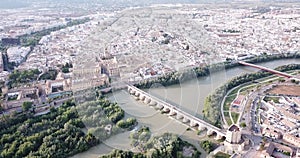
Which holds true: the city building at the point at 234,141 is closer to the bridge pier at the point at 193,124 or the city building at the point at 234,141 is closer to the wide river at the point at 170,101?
the wide river at the point at 170,101

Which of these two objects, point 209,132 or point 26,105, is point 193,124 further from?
point 26,105

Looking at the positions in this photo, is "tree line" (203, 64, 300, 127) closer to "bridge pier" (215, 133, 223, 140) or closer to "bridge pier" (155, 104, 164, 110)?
"bridge pier" (215, 133, 223, 140)

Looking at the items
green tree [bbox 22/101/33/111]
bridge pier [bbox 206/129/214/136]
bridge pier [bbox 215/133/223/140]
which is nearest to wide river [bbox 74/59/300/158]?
bridge pier [bbox 206/129/214/136]

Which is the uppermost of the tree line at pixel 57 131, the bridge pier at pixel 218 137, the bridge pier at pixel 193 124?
the tree line at pixel 57 131

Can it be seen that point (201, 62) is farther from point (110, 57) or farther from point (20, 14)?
point (20, 14)

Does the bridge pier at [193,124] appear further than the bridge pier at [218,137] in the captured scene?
Yes

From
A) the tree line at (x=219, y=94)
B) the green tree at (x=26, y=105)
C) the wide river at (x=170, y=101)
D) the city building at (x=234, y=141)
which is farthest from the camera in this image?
the green tree at (x=26, y=105)

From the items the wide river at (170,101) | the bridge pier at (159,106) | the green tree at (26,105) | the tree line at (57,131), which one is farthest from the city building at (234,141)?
the green tree at (26,105)

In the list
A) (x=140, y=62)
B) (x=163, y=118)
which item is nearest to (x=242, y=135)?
(x=163, y=118)
